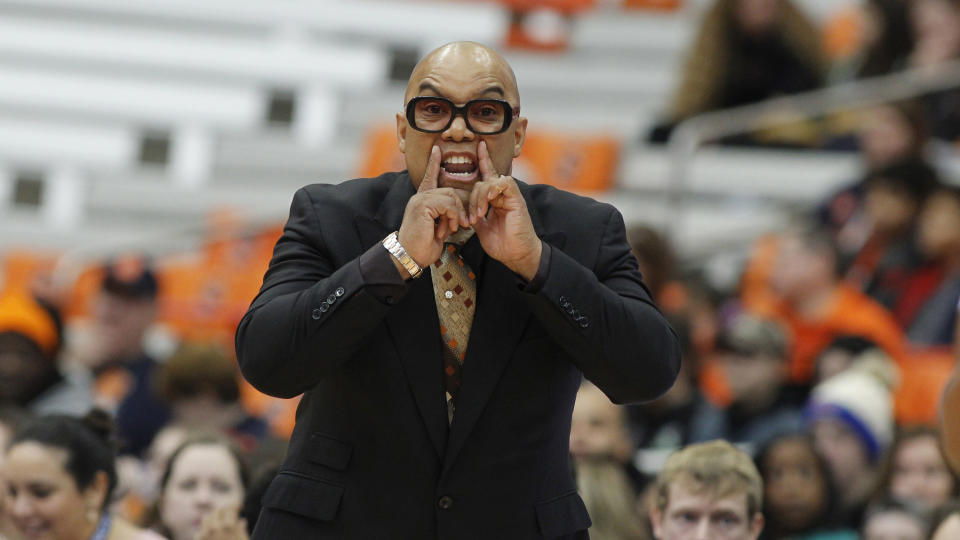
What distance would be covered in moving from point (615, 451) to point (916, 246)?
2.07 metres

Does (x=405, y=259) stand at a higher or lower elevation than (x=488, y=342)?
higher

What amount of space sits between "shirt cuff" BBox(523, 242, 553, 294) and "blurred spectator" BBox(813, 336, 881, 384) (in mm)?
3841

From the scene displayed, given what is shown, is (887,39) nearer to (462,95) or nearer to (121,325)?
(121,325)

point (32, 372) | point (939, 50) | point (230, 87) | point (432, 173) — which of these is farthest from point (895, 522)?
point (230, 87)

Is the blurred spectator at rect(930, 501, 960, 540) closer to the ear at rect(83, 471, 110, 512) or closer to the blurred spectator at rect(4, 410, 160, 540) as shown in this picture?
the blurred spectator at rect(4, 410, 160, 540)

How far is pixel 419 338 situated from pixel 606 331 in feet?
1.09

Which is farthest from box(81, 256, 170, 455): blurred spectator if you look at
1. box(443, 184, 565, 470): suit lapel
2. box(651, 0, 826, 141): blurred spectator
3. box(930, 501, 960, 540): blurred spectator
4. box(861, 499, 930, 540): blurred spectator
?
box(443, 184, 565, 470): suit lapel

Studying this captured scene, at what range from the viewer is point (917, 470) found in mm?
5359

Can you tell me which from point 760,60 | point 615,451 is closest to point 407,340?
point 615,451

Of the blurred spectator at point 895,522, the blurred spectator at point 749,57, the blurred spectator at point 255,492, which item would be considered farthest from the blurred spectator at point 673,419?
the blurred spectator at point 749,57

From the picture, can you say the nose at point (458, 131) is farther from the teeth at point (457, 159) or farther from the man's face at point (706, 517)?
the man's face at point (706, 517)

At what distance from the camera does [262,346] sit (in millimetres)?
2807

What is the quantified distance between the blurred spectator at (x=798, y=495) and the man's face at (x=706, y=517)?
1.30 meters

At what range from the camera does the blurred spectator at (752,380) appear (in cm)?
634
